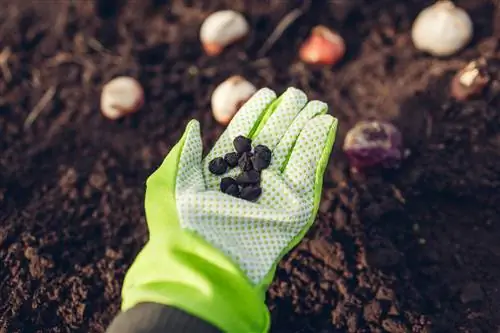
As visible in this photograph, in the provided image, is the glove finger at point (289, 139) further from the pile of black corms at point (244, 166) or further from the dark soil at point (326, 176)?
the dark soil at point (326, 176)

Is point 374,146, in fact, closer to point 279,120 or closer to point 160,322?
point 279,120

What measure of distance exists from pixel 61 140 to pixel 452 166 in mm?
1267

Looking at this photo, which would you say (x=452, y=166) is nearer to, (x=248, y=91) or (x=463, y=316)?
(x=463, y=316)

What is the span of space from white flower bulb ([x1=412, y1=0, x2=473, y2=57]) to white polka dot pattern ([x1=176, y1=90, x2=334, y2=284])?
0.71m

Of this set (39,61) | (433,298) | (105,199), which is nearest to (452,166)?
(433,298)

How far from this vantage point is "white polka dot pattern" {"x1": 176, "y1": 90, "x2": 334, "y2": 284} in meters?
1.34

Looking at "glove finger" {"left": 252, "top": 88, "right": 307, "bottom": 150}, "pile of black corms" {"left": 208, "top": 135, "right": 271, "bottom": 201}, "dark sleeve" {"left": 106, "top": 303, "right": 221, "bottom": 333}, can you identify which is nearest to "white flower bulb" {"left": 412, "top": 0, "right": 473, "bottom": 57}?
"glove finger" {"left": 252, "top": 88, "right": 307, "bottom": 150}

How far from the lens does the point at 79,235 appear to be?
186 cm

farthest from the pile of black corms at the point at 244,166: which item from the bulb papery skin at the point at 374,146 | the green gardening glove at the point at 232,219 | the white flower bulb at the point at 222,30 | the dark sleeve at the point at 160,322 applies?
the white flower bulb at the point at 222,30

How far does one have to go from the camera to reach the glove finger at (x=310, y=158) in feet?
4.91

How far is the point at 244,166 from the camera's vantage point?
59.0 inches

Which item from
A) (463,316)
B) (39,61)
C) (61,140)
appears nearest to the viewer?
(463,316)

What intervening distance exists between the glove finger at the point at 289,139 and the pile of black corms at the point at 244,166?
0.11ft

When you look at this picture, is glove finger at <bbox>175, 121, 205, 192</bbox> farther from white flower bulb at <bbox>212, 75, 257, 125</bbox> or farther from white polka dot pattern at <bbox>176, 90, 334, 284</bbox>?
white flower bulb at <bbox>212, 75, 257, 125</bbox>
